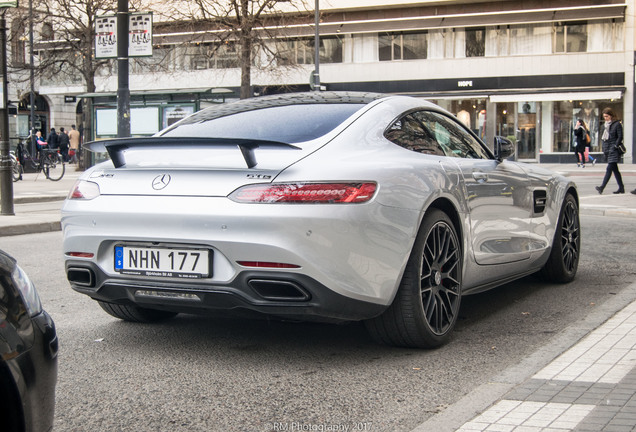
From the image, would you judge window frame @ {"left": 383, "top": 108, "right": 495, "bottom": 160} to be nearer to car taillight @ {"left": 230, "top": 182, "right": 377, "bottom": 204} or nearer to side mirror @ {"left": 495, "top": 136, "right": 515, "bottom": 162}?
side mirror @ {"left": 495, "top": 136, "right": 515, "bottom": 162}

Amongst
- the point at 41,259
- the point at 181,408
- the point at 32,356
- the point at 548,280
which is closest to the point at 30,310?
the point at 32,356

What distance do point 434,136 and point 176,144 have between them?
168cm

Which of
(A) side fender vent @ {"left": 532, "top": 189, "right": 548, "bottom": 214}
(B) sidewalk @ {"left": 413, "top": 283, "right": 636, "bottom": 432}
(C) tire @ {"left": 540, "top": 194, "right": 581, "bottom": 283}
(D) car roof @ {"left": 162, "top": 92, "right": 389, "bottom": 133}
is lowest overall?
(B) sidewalk @ {"left": 413, "top": 283, "right": 636, "bottom": 432}

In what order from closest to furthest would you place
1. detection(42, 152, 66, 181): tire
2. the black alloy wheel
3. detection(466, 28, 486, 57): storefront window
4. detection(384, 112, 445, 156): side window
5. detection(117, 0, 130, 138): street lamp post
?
the black alloy wheel → detection(384, 112, 445, 156): side window → detection(117, 0, 130, 138): street lamp post → detection(42, 152, 66, 181): tire → detection(466, 28, 486, 57): storefront window

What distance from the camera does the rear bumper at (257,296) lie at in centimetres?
387

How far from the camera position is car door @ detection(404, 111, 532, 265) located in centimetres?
502

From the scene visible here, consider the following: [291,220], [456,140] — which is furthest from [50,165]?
[291,220]

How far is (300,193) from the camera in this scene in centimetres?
386

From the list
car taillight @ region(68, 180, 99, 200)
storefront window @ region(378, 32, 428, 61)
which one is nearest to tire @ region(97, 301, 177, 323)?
car taillight @ region(68, 180, 99, 200)

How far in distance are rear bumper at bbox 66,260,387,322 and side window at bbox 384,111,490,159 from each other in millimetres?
1095

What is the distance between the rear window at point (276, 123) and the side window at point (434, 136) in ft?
0.95

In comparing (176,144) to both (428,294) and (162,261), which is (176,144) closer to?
(162,261)

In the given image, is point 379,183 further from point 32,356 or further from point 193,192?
point 32,356

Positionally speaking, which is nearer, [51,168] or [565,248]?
Result: [565,248]
